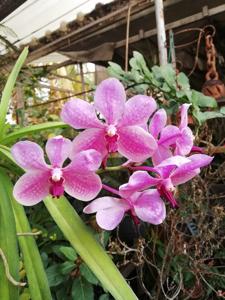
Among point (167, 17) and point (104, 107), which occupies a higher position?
point (167, 17)

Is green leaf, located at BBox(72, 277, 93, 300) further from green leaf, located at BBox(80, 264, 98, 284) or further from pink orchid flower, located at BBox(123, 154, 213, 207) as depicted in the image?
pink orchid flower, located at BBox(123, 154, 213, 207)

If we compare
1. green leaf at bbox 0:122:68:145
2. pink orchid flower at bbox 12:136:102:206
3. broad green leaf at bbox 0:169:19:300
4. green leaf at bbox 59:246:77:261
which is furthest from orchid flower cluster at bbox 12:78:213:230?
green leaf at bbox 59:246:77:261

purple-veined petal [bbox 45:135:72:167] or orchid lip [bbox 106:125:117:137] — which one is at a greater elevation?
orchid lip [bbox 106:125:117:137]

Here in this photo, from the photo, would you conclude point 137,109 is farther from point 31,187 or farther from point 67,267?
point 67,267

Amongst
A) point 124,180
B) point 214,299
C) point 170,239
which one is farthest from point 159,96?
point 214,299

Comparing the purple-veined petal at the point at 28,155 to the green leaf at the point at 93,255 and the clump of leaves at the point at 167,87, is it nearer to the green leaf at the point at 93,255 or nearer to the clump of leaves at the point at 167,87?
the green leaf at the point at 93,255

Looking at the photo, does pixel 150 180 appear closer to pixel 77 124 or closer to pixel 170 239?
pixel 77 124
